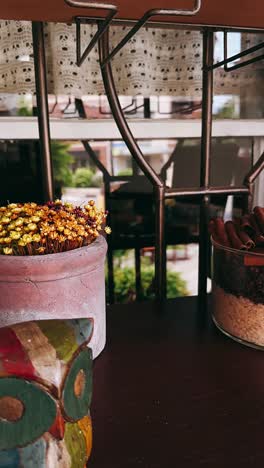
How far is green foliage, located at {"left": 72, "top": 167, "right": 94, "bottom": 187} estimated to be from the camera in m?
1.35

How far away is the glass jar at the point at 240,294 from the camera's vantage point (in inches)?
24.2

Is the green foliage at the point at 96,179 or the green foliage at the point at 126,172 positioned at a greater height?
the green foliage at the point at 126,172

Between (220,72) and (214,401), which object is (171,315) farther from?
(220,72)

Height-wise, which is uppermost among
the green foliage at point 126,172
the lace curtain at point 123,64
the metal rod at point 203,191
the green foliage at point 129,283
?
the lace curtain at point 123,64

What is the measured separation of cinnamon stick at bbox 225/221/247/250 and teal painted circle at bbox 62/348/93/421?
12.9 inches

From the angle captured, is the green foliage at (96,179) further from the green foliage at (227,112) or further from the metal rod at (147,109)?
the green foliage at (227,112)

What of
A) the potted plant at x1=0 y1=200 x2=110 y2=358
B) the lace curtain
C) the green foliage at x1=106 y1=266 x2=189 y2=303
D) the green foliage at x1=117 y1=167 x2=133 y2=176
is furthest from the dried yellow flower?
the green foliage at x1=106 y1=266 x2=189 y2=303

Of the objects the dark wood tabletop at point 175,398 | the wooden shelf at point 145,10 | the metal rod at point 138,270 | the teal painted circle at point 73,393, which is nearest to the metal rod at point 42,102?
the wooden shelf at point 145,10

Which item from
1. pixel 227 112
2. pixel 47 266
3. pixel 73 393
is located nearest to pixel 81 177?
pixel 227 112

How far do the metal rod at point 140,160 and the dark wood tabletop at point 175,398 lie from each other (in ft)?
0.34

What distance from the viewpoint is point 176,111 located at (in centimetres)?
129

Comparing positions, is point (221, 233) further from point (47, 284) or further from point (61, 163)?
point (61, 163)

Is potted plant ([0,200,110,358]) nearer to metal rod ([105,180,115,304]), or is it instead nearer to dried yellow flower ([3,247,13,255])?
dried yellow flower ([3,247,13,255])

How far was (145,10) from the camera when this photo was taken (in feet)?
→ 2.14
